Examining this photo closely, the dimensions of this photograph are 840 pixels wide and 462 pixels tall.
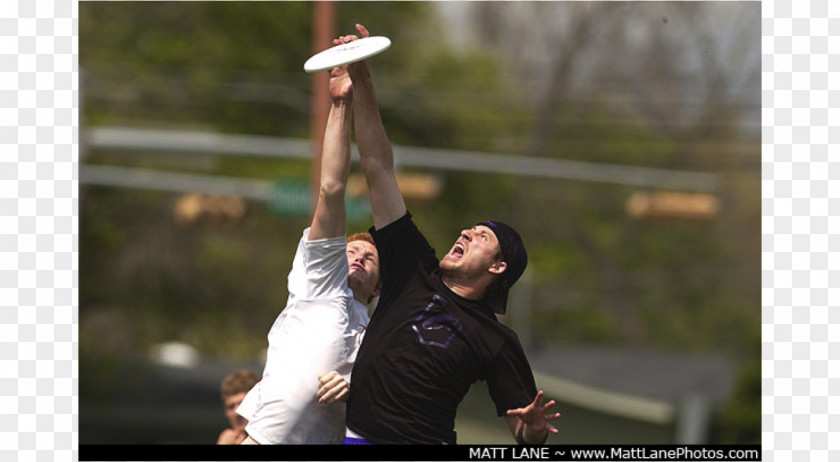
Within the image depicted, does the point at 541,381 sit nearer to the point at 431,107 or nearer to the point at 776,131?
the point at 776,131

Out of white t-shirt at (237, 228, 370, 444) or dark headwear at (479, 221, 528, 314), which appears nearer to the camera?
dark headwear at (479, 221, 528, 314)

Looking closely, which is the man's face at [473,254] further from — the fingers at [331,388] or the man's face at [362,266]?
the fingers at [331,388]

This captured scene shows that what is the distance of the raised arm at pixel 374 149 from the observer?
5051 millimetres

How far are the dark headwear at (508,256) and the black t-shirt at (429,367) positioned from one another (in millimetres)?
68

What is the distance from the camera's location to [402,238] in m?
5.37

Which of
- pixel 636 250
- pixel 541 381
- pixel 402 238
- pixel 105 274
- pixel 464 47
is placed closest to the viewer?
pixel 402 238

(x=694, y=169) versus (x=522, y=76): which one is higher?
(x=522, y=76)

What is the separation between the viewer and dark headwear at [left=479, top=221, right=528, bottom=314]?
5105 millimetres

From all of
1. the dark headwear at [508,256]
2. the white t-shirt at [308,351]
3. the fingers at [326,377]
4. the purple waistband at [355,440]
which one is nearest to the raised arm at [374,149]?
the white t-shirt at [308,351]

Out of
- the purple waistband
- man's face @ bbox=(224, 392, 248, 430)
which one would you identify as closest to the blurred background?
man's face @ bbox=(224, 392, 248, 430)

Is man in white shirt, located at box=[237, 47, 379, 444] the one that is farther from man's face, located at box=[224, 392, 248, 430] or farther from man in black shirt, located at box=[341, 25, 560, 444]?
man's face, located at box=[224, 392, 248, 430]

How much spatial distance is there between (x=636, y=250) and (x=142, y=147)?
91.8 ft

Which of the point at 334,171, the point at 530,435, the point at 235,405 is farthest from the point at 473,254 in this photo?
the point at 235,405

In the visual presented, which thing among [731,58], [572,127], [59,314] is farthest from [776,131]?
[572,127]
